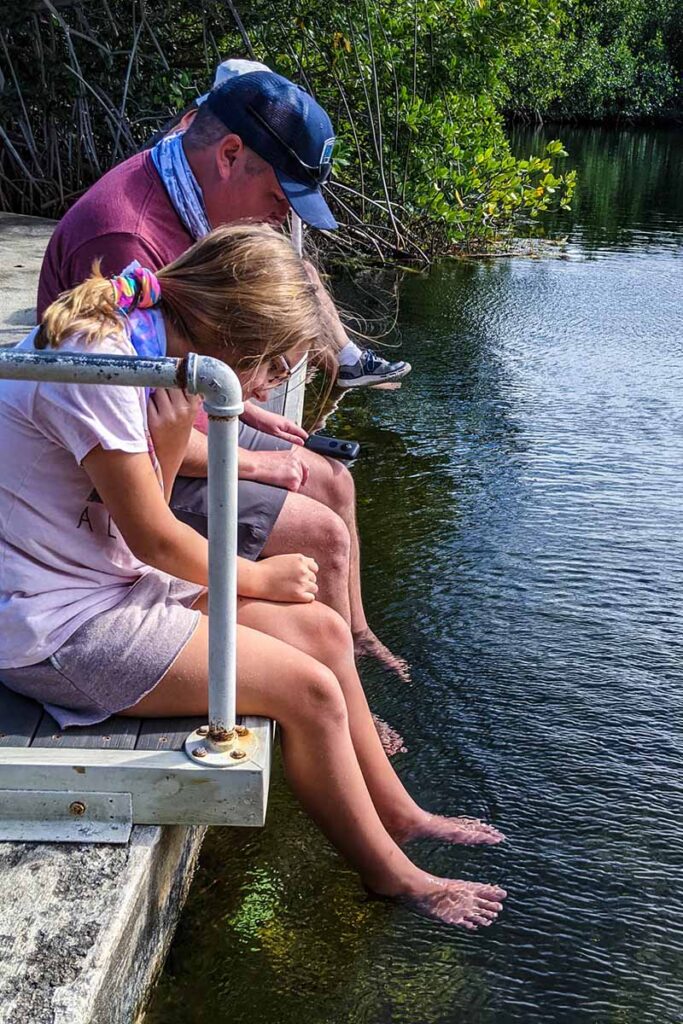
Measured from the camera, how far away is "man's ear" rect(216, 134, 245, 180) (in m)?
2.92

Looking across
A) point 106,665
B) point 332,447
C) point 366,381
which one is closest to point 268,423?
point 332,447

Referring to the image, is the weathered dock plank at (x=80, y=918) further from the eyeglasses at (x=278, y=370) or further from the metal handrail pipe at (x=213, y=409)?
the eyeglasses at (x=278, y=370)

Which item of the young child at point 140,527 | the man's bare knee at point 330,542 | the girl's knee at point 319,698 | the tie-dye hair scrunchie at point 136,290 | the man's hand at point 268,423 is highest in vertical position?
the tie-dye hair scrunchie at point 136,290

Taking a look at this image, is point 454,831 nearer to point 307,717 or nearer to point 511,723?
point 511,723

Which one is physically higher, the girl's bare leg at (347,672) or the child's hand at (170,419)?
the child's hand at (170,419)

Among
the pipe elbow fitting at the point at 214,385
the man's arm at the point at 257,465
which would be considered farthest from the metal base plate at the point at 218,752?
the man's arm at the point at 257,465

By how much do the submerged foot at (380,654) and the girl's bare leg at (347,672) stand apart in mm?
911

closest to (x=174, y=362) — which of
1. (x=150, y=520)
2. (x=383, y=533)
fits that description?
(x=150, y=520)

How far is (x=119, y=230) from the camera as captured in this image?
278 centimetres

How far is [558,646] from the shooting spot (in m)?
3.88

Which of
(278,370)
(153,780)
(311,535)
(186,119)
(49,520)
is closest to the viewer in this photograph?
(153,780)

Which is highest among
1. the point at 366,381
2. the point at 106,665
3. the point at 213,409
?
the point at 213,409

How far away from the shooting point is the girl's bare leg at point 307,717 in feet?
7.07

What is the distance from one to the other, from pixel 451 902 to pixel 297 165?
6.04 feet
